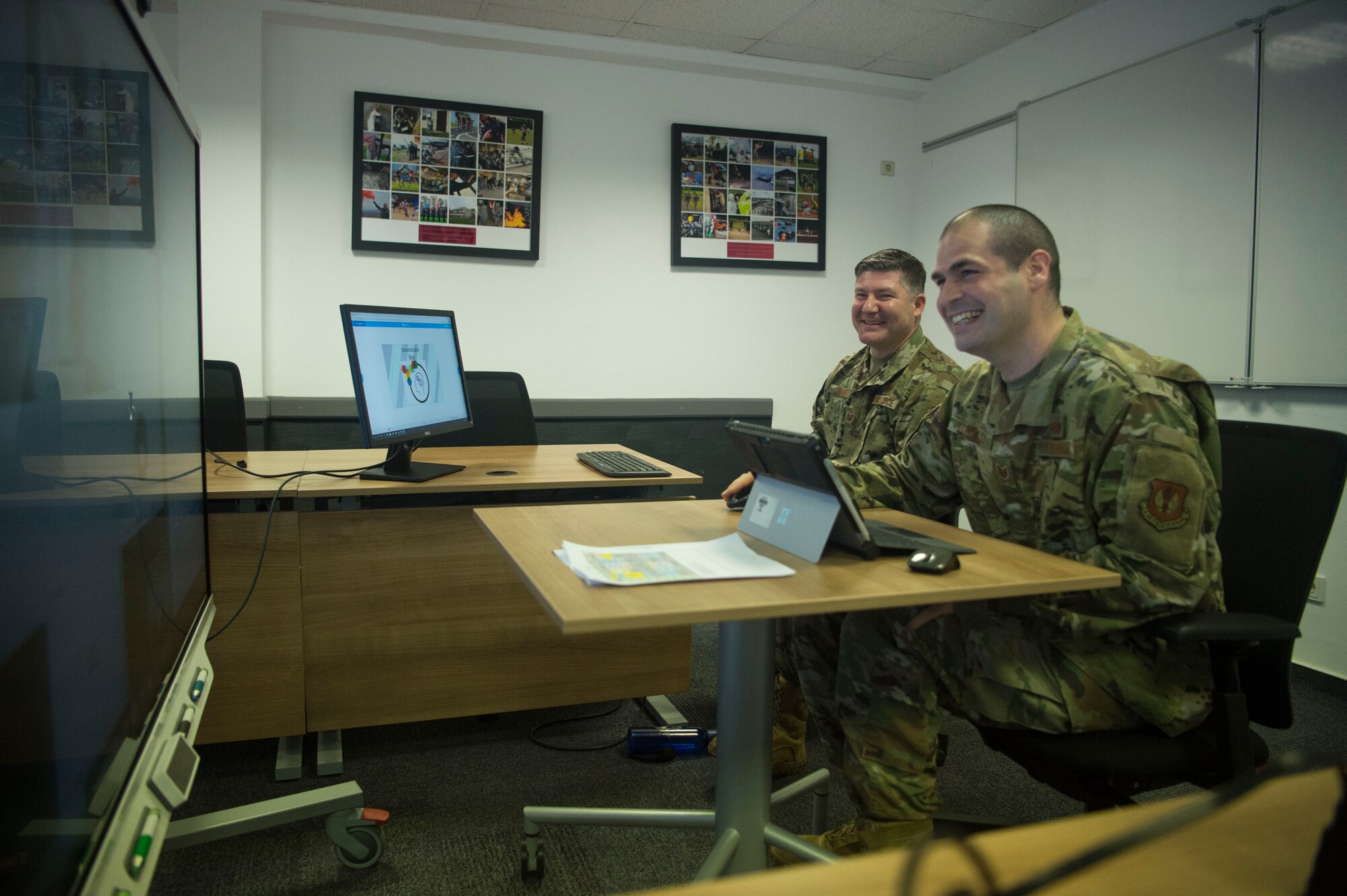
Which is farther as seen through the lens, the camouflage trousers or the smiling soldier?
the smiling soldier

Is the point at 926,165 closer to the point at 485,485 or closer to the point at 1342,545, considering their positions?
the point at 1342,545

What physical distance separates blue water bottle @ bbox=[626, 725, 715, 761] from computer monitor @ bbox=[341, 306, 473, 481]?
812mm

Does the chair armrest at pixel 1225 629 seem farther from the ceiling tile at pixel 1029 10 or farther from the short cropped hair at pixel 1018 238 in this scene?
the ceiling tile at pixel 1029 10

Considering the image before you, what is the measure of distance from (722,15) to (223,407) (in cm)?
248

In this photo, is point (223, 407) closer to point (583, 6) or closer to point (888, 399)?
point (888, 399)

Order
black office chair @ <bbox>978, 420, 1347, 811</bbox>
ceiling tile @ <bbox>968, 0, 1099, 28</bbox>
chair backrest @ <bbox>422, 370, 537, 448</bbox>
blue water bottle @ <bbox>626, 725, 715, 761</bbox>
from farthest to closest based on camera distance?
1. ceiling tile @ <bbox>968, 0, 1099, 28</bbox>
2. chair backrest @ <bbox>422, 370, 537, 448</bbox>
3. blue water bottle @ <bbox>626, 725, 715, 761</bbox>
4. black office chair @ <bbox>978, 420, 1347, 811</bbox>

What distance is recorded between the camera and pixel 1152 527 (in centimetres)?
131

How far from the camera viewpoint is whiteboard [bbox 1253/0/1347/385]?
103 inches

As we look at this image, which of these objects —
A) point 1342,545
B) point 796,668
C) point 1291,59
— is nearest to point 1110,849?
point 796,668

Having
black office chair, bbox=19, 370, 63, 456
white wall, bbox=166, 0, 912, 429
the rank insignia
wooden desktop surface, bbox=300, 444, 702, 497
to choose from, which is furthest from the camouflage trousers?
white wall, bbox=166, 0, 912, 429

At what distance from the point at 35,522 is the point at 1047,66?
13.1ft

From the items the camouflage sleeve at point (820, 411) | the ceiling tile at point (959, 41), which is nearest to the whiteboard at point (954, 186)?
the ceiling tile at point (959, 41)

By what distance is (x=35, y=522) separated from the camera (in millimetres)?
643

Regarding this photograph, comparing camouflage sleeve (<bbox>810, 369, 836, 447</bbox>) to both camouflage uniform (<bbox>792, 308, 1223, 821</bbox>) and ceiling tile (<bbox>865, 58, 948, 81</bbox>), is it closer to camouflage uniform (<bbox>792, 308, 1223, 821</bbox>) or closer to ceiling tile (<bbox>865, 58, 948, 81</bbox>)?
camouflage uniform (<bbox>792, 308, 1223, 821</bbox>)
